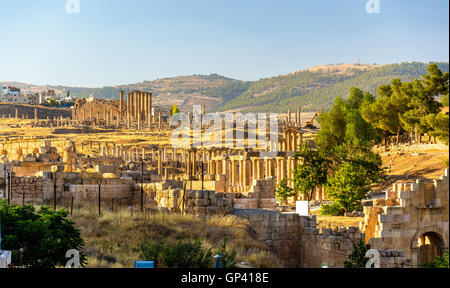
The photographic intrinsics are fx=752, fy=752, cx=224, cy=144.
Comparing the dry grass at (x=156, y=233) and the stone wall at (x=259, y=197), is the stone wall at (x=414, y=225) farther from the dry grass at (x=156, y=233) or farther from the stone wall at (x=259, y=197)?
the stone wall at (x=259, y=197)

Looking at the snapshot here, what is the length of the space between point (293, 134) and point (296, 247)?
4210 cm

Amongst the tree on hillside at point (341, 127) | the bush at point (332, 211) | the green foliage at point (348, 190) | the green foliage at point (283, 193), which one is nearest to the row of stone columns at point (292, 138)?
the tree on hillside at point (341, 127)

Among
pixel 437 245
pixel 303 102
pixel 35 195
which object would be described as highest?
pixel 303 102

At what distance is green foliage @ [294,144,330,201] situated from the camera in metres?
47.5

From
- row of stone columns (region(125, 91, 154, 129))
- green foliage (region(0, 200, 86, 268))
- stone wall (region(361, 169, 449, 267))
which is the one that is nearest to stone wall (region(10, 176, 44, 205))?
green foliage (region(0, 200, 86, 268))

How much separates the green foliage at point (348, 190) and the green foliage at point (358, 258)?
61.0 ft

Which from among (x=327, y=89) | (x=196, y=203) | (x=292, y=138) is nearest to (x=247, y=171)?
(x=292, y=138)

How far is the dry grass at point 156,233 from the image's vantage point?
17.4 meters

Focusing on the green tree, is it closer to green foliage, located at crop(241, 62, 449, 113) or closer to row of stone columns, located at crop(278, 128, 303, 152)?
row of stone columns, located at crop(278, 128, 303, 152)

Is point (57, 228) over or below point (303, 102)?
below
